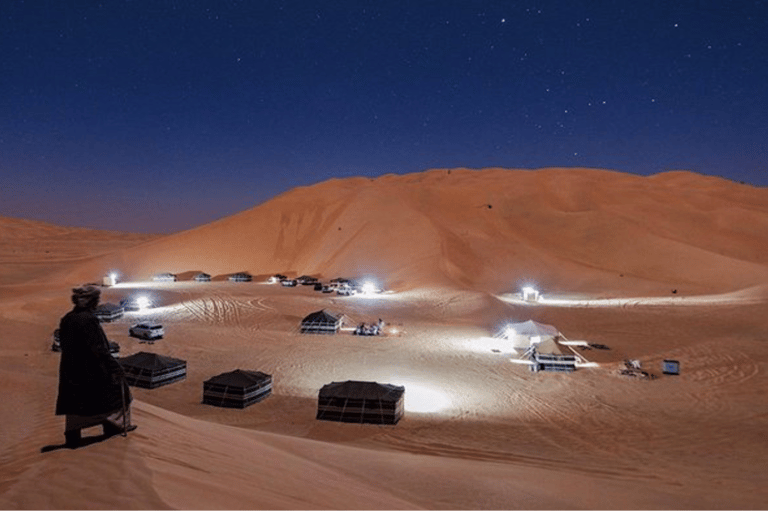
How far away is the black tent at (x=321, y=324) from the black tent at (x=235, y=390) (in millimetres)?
14226

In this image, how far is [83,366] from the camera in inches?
241

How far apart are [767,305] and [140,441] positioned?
4301cm

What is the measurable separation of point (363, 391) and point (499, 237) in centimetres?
5812

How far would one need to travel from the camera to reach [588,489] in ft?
30.8

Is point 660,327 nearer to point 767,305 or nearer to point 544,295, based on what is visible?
point 767,305

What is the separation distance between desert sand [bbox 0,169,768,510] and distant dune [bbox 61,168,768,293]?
0.46 m

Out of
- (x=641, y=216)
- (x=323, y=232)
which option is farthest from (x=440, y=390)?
(x=641, y=216)

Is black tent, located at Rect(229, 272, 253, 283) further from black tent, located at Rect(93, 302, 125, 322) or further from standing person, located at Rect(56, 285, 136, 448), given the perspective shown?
standing person, located at Rect(56, 285, 136, 448)

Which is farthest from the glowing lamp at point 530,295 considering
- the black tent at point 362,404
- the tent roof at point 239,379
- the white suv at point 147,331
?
the tent roof at point 239,379

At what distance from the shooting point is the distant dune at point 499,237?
5953 cm

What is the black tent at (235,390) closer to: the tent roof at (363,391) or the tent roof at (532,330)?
the tent roof at (363,391)

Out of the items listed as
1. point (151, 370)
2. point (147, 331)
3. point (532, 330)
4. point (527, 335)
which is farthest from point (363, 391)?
point (147, 331)

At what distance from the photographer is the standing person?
6.05 m

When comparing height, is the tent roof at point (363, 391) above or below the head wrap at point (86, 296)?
below
